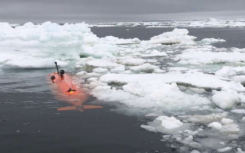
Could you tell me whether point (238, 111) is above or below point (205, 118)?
above

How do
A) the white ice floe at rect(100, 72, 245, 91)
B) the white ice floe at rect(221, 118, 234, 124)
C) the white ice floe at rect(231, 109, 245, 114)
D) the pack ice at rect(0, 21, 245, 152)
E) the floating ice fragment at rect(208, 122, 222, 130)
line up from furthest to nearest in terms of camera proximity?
the white ice floe at rect(100, 72, 245, 91) → the white ice floe at rect(231, 109, 245, 114) → the white ice floe at rect(221, 118, 234, 124) → the floating ice fragment at rect(208, 122, 222, 130) → the pack ice at rect(0, 21, 245, 152)

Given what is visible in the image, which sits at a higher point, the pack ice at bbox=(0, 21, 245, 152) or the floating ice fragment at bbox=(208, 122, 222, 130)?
the pack ice at bbox=(0, 21, 245, 152)

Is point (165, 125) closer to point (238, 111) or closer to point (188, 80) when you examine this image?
point (238, 111)

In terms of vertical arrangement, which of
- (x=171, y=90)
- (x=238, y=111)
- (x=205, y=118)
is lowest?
(x=205, y=118)

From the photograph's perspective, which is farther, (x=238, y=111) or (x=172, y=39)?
(x=172, y=39)

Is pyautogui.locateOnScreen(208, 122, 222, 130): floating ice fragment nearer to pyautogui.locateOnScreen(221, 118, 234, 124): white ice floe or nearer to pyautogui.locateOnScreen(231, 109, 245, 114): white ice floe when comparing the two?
pyautogui.locateOnScreen(221, 118, 234, 124): white ice floe

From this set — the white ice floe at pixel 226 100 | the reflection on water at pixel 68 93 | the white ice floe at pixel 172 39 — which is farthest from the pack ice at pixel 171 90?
the white ice floe at pixel 172 39

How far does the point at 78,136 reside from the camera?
8172 mm

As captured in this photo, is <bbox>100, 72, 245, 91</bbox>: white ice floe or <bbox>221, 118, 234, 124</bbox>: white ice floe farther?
<bbox>100, 72, 245, 91</bbox>: white ice floe

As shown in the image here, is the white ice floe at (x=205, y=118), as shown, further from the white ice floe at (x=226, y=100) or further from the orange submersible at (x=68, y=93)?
the orange submersible at (x=68, y=93)

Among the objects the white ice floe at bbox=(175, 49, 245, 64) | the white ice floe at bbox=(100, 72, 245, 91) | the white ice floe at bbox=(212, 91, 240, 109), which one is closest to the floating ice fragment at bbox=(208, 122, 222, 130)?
the white ice floe at bbox=(212, 91, 240, 109)

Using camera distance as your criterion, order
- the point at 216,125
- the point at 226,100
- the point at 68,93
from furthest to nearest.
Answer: the point at 68,93, the point at 226,100, the point at 216,125

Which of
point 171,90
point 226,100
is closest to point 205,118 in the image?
point 226,100

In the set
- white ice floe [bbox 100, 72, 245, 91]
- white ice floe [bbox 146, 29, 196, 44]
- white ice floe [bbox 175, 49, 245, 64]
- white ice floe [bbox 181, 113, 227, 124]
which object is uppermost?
white ice floe [bbox 146, 29, 196, 44]
